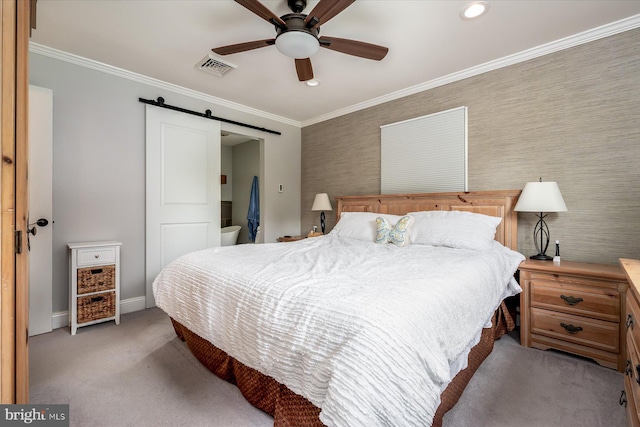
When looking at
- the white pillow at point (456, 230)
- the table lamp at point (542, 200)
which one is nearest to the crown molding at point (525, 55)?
the table lamp at point (542, 200)

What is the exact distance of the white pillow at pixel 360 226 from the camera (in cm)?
307

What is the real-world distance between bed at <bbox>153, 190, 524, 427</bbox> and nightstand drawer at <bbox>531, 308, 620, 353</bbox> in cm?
24

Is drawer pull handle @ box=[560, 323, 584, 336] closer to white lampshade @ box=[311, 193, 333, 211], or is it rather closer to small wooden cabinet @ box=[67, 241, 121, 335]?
white lampshade @ box=[311, 193, 333, 211]

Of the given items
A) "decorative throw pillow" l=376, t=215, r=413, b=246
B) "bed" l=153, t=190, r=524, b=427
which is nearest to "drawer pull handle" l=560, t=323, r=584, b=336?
"bed" l=153, t=190, r=524, b=427

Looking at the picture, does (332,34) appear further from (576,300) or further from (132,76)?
(576,300)

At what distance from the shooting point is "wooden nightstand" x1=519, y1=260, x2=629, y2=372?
195cm

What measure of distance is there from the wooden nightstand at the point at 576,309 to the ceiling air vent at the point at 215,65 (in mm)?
3201

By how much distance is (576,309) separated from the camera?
6.85ft

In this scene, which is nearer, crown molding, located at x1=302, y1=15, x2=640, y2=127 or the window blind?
crown molding, located at x1=302, y1=15, x2=640, y2=127

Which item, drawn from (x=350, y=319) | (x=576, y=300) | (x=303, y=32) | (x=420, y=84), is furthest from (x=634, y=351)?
(x=420, y=84)

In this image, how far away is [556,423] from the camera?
147 centimetres

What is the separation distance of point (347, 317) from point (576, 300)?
6.75 ft

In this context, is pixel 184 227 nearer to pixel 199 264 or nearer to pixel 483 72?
pixel 199 264

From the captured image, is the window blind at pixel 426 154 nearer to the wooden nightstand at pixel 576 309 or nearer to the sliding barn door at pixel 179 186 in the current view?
the wooden nightstand at pixel 576 309
